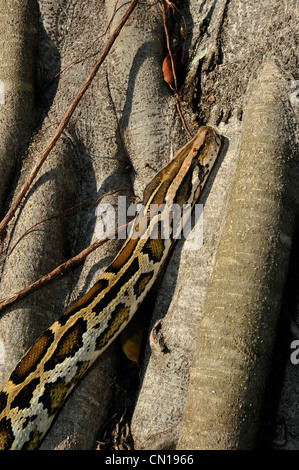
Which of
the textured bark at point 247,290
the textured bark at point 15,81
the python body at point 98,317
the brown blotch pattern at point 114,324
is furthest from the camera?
the textured bark at point 15,81

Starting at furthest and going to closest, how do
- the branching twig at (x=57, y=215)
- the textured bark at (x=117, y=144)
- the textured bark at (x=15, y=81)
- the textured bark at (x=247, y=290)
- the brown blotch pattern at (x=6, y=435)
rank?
the textured bark at (x=15, y=81)
the branching twig at (x=57, y=215)
the textured bark at (x=117, y=144)
the brown blotch pattern at (x=6, y=435)
the textured bark at (x=247, y=290)

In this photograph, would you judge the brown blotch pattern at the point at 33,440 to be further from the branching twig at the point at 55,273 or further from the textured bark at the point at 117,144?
the branching twig at the point at 55,273

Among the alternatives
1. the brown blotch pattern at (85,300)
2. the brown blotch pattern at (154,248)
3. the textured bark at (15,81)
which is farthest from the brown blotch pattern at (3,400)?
the textured bark at (15,81)

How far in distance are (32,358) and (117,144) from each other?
1.91 metres

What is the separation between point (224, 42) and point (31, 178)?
1875mm

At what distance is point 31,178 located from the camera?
4172 mm

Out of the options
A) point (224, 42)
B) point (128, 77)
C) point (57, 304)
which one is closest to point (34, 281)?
point (57, 304)

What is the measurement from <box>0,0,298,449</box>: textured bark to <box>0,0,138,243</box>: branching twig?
83 mm

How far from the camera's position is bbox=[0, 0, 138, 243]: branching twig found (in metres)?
4.16

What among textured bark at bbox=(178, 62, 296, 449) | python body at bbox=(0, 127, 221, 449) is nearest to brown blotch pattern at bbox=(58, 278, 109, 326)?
python body at bbox=(0, 127, 221, 449)

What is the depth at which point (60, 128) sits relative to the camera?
426cm

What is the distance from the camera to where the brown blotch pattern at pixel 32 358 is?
3.51 meters

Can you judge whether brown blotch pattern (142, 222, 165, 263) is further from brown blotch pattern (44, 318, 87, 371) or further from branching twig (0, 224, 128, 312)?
brown blotch pattern (44, 318, 87, 371)
